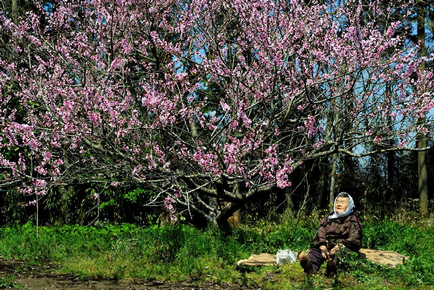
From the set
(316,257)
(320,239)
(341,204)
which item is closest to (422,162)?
(341,204)

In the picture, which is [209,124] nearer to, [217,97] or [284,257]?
[217,97]

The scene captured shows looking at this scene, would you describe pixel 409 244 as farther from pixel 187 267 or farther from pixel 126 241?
pixel 126 241

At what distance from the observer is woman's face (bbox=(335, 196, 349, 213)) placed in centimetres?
576

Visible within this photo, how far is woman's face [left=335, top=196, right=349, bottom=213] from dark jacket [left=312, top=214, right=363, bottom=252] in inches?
4.8

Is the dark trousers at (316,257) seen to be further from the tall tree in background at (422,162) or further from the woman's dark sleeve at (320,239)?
the tall tree in background at (422,162)

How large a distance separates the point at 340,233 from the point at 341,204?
0.40m

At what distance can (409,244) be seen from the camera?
6746 millimetres

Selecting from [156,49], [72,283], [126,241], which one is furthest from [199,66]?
[72,283]

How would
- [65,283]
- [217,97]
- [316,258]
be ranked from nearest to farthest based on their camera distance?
[316,258]
[65,283]
[217,97]

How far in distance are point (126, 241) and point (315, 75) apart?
14.2ft

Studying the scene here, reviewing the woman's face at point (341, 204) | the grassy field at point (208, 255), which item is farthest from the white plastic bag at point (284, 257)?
the woman's face at point (341, 204)

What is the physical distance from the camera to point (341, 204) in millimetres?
5777

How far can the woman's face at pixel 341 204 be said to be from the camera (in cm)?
576

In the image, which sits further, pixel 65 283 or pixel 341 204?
pixel 341 204
